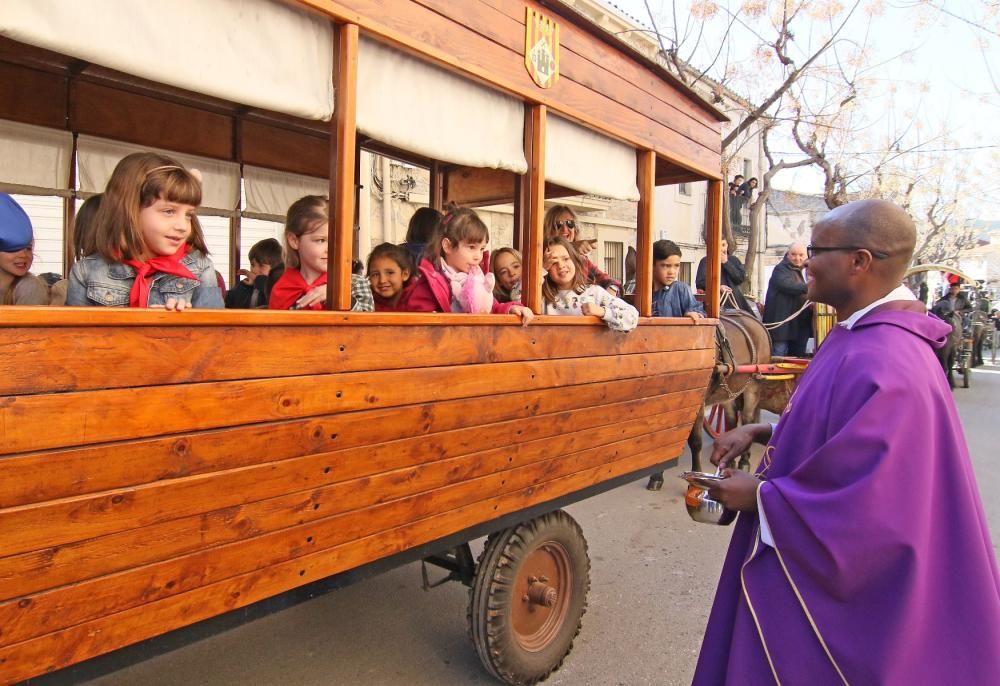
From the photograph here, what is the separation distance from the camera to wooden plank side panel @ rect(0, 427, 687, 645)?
152 cm

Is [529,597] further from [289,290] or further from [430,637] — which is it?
[289,290]

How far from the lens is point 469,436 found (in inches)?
100

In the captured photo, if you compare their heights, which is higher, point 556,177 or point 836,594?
point 556,177

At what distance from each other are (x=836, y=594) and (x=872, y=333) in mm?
654

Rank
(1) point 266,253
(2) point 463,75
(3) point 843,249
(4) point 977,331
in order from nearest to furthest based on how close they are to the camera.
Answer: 1. (3) point 843,249
2. (2) point 463,75
3. (1) point 266,253
4. (4) point 977,331

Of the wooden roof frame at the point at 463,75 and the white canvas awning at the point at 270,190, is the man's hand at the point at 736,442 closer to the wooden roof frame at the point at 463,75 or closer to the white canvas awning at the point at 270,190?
the wooden roof frame at the point at 463,75

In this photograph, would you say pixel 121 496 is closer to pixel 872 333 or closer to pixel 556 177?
pixel 872 333

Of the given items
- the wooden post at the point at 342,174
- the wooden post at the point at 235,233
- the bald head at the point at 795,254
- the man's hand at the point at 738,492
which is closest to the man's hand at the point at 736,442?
the man's hand at the point at 738,492

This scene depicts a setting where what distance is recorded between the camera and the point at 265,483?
190 centimetres

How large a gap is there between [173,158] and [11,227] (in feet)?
6.55

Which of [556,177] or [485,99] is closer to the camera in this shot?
[485,99]

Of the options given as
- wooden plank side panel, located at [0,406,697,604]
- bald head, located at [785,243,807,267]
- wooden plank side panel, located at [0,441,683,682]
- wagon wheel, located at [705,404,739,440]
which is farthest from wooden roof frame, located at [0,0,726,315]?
bald head, located at [785,243,807,267]

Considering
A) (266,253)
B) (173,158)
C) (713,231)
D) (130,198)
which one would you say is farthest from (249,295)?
(713,231)

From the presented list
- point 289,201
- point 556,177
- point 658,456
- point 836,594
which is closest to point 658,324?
point 658,456
